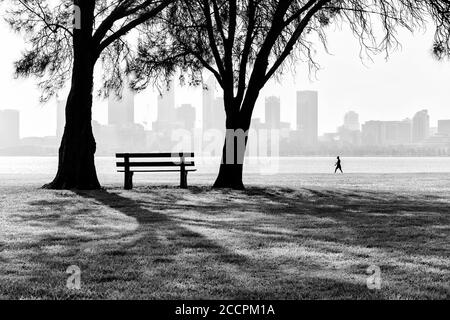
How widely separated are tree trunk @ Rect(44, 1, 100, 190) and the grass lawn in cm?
446

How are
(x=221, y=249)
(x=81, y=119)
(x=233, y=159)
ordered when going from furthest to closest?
(x=233, y=159), (x=81, y=119), (x=221, y=249)

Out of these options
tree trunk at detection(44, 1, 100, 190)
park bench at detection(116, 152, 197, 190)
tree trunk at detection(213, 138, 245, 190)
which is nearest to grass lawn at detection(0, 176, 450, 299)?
tree trunk at detection(44, 1, 100, 190)

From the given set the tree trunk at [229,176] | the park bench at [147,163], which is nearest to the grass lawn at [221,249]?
the park bench at [147,163]

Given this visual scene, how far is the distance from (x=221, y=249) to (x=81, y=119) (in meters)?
13.1

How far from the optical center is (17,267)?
722 cm

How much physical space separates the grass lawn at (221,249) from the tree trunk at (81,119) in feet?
14.6

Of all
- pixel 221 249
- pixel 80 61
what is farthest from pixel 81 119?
pixel 221 249

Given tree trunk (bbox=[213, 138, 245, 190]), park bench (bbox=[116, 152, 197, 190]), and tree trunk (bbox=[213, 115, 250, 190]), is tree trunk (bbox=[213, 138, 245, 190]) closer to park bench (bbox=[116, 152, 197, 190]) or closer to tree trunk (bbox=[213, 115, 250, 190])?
tree trunk (bbox=[213, 115, 250, 190])

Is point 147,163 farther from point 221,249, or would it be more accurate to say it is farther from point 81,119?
point 221,249

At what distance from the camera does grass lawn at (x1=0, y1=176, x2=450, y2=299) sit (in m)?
6.18

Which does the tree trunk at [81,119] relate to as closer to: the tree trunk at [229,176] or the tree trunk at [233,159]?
the tree trunk at [229,176]

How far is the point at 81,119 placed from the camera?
20406 millimetres
